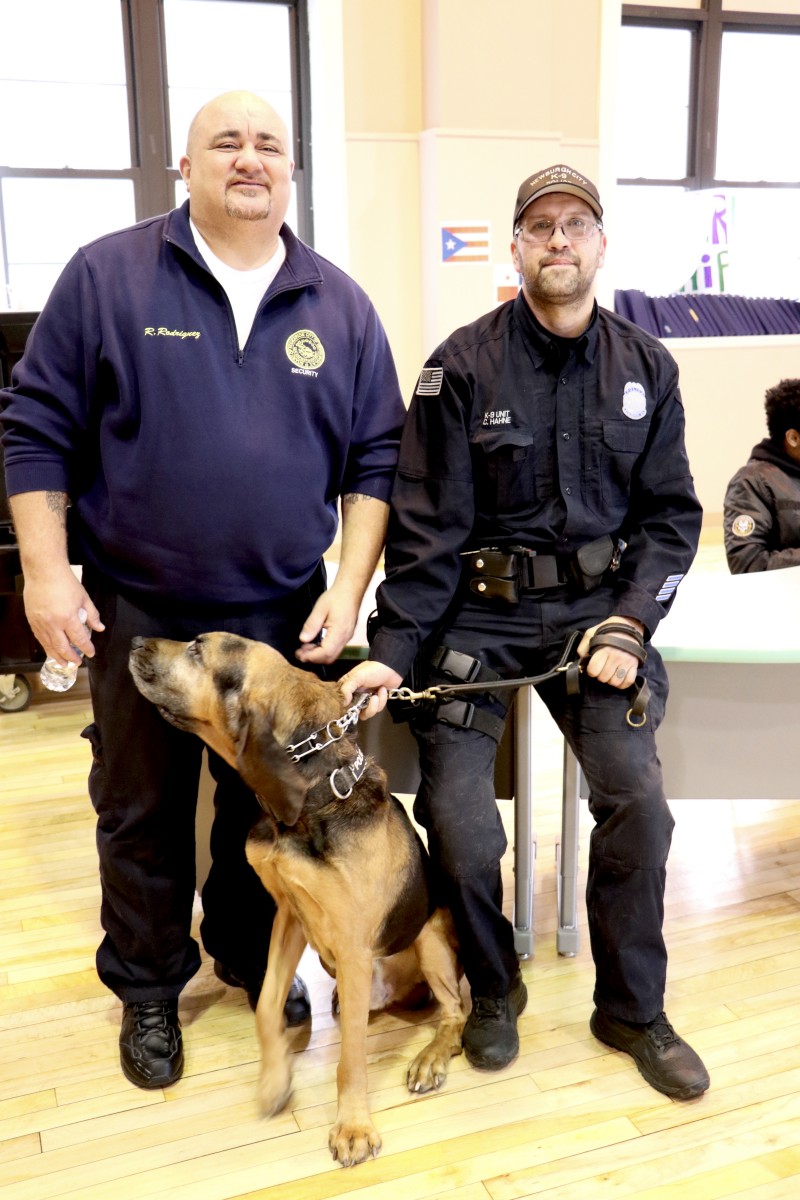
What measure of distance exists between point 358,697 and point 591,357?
0.88 metres

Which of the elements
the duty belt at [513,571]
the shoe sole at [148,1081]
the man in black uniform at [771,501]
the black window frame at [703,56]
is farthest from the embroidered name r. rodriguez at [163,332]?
the black window frame at [703,56]

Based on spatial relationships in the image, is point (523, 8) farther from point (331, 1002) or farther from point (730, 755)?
point (331, 1002)

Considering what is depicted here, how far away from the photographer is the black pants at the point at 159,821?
6.87 feet

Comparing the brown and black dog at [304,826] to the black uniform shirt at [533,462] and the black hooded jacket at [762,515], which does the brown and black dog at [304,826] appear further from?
the black hooded jacket at [762,515]

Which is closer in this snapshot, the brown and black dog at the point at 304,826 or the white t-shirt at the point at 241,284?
the brown and black dog at the point at 304,826

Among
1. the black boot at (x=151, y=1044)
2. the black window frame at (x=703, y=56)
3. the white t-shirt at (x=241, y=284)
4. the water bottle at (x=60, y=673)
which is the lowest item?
the black boot at (x=151, y=1044)

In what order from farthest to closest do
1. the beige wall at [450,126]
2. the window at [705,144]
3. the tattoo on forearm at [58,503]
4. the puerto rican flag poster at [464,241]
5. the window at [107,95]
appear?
1. the window at [705,144]
2. the window at [107,95]
3. the puerto rican flag poster at [464,241]
4. the beige wall at [450,126]
5. the tattoo on forearm at [58,503]

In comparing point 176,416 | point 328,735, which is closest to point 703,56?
point 176,416

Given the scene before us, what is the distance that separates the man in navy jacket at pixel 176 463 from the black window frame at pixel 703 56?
658 cm

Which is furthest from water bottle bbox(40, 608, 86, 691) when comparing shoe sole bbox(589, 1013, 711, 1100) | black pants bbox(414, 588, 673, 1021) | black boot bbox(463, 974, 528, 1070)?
shoe sole bbox(589, 1013, 711, 1100)

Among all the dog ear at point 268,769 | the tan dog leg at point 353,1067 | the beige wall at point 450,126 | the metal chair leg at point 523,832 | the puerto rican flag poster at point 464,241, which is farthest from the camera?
the puerto rican flag poster at point 464,241

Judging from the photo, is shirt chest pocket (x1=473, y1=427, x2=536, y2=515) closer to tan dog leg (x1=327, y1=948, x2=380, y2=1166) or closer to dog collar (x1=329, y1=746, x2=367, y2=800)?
dog collar (x1=329, y1=746, x2=367, y2=800)

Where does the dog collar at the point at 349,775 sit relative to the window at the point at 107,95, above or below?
below

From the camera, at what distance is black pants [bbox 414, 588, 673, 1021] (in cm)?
211
